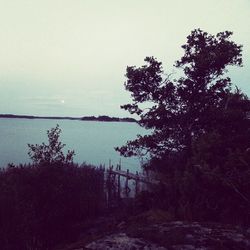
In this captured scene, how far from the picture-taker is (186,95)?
17.0 m

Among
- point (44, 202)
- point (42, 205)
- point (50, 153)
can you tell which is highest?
point (50, 153)

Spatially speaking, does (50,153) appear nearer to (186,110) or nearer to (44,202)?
(44,202)

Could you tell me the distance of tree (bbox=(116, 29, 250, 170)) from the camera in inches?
659

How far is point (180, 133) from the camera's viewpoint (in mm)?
17016

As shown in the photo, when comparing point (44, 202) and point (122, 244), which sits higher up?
point (122, 244)

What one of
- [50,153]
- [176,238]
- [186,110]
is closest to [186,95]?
[186,110]

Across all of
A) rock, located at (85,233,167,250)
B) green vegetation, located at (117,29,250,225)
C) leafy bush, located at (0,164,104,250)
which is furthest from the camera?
green vegetation, located at (117,29,250,225)

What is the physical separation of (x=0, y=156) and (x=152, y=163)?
1964 inches

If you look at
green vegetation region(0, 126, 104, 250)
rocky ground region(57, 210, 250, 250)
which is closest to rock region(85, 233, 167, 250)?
rocky ground region(57, 210, 250, 250)

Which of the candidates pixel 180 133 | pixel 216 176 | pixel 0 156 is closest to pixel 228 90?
pixel 180 133

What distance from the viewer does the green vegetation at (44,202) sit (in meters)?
11.9

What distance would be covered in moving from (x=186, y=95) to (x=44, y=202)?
26.1ft

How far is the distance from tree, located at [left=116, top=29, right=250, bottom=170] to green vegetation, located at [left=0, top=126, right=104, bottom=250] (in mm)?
3227

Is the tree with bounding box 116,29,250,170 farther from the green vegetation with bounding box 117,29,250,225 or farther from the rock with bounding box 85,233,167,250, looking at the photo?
the rock with bounding box 85,233,167,250
